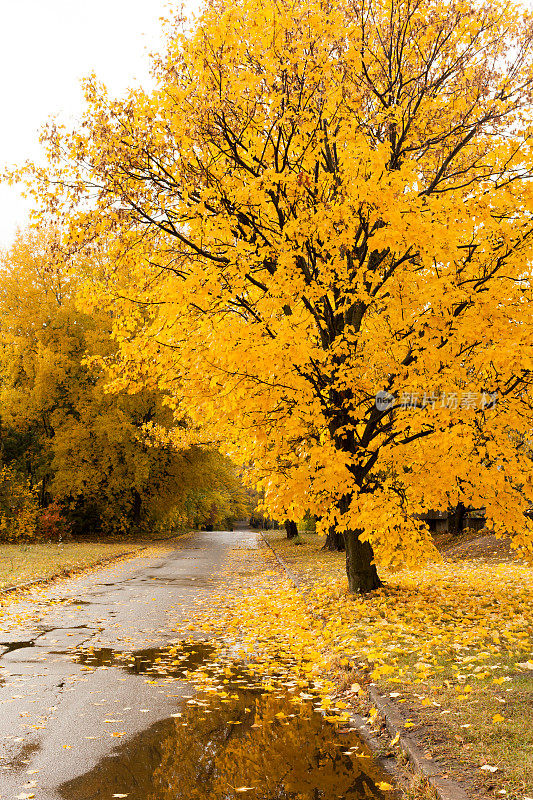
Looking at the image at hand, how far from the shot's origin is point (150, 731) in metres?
4.86

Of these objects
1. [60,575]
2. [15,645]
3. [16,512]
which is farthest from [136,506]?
[15,645]

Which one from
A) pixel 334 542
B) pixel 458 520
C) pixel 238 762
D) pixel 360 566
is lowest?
pixel 238 762

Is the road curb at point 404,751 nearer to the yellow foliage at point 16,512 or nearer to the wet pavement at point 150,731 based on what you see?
the wet pavement at point 150,731

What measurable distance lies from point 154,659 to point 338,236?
5792 mm

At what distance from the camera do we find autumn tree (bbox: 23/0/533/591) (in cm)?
832

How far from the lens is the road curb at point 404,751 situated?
11.7ft

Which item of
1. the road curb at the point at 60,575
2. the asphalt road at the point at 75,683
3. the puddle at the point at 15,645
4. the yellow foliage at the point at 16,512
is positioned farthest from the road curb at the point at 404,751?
the yellow foliage at the point at 16,512

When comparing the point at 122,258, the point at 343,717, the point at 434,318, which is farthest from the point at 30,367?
the point at 343,717

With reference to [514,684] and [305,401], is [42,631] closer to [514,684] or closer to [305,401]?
[305,401]

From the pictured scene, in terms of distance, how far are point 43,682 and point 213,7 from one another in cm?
913

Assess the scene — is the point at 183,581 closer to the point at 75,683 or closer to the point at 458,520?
the point at 75,683

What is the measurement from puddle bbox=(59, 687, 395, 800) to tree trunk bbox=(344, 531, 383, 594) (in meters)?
5.63

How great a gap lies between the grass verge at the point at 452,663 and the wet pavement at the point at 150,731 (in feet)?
1.83

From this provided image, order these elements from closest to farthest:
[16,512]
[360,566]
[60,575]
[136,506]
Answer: [360,566]
[60,575]
[16,512]
[136,506]
